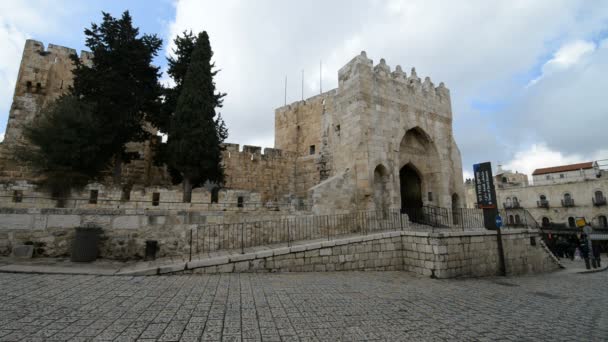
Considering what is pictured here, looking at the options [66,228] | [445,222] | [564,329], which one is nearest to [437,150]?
[445,222]

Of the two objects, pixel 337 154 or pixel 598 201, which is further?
pixel 598 201

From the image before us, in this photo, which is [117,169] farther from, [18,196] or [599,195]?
[599,195]

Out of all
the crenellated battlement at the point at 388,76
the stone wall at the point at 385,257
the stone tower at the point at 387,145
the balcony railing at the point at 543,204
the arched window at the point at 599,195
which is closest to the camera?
the stone wall at the point at 385,257

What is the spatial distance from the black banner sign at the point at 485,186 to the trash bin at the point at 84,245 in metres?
12.3

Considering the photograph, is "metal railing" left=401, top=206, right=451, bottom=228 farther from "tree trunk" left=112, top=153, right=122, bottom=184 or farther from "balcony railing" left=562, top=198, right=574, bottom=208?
"balcony railing" left=562, top=198, right=574, bottom=208

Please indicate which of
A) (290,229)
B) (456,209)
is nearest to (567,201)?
(456,209)

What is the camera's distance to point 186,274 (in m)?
6.06

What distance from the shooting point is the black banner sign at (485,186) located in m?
9.68

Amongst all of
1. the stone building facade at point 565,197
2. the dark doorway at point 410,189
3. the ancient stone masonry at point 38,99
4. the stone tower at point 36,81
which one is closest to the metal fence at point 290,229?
the dark doorway at point 410,189

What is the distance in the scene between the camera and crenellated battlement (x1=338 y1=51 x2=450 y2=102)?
40.5 feet

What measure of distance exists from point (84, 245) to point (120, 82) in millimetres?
8432

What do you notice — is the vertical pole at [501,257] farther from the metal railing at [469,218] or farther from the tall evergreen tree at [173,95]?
the tall evergreen tree at [173,95]

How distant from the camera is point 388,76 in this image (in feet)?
43.4

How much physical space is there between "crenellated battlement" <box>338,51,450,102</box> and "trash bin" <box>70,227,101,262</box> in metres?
11.3
